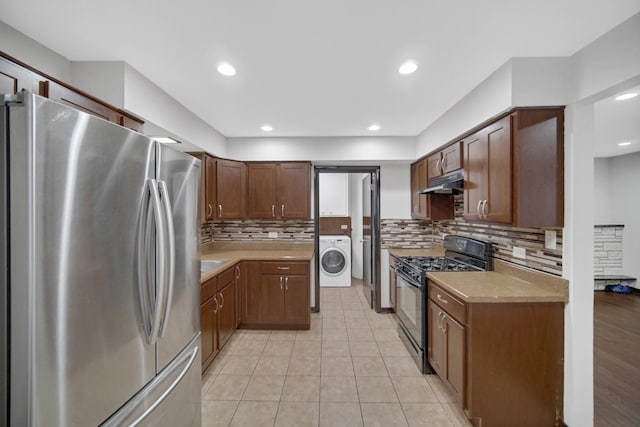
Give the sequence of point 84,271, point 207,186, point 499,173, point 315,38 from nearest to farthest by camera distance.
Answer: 1. point 84,271
2. point 315,38
3. point 499,173
4. point 207,186

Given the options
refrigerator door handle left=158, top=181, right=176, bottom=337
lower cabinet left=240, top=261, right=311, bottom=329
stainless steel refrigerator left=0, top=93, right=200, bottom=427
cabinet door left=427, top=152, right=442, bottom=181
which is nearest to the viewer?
stainless steel refrigerator left=0, top=93, right=200, bottom=427

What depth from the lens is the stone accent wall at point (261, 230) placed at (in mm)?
3791

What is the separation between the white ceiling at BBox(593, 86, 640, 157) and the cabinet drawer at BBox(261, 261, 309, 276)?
10.2 feet

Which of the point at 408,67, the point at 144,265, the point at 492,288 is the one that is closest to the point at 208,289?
the point at 144,265

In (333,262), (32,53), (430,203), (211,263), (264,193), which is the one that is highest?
(32,53)

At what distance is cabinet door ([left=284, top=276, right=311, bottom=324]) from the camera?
315cm

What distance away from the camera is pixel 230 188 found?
3334 millimetres

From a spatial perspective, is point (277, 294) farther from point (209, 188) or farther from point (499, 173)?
point (499, 173)

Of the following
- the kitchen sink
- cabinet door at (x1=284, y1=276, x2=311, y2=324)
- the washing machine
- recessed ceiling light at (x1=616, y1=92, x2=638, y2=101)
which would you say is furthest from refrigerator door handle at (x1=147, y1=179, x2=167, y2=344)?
the washing machine

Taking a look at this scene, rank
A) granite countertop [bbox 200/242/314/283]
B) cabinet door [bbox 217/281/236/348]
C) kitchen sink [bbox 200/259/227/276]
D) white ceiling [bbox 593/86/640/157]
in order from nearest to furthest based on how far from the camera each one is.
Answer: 1. white ceiling [bbox 593/86/640/157]
2. cabinet door [bbox 217/281/236/348]
3. kitchen sink [bbox 200/259/227/276]
4. granite countertop [bbox 200/242/314/283]

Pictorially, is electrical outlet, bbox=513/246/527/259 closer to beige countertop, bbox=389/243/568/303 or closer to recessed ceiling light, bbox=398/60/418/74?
beige countertop, bbox=389/243/568/303

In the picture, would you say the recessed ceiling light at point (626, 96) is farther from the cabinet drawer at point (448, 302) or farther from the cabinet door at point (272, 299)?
the cabinet door at point (272, 299)

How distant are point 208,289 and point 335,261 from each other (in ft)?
9.88

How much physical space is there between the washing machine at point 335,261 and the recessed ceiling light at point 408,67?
348cm
